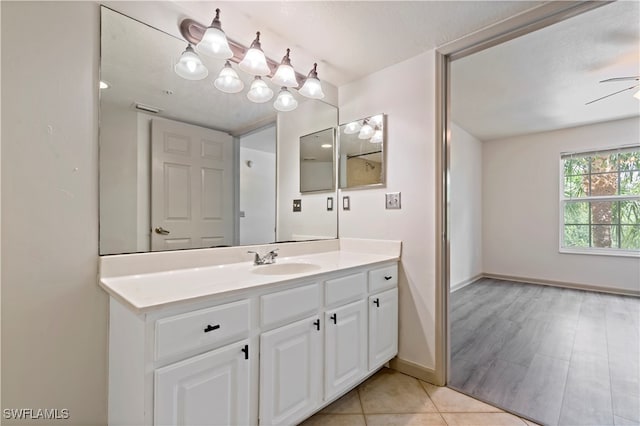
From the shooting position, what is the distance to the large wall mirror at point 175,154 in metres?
1.36

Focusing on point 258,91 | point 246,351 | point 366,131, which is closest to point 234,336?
point 246,351

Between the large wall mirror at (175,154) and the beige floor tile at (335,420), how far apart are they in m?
1.08

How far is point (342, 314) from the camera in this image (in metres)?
1.60

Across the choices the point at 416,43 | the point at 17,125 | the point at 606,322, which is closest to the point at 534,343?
the point at 606,322

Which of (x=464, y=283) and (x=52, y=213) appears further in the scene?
(x=464, y=283)

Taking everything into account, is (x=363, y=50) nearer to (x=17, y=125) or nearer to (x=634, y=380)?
(x=17, y=125)

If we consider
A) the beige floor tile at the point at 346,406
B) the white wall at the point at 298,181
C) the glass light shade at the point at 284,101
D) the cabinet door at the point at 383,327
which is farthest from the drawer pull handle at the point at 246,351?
the glass light shade at the point at 284,101

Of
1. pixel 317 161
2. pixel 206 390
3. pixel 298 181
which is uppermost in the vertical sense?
pixel 317 161

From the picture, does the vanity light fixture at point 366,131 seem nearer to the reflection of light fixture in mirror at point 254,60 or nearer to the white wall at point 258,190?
the white wall at point 258,190

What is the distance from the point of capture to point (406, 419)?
5.11 ft

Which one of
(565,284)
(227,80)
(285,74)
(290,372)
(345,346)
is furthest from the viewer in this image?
(565,284)

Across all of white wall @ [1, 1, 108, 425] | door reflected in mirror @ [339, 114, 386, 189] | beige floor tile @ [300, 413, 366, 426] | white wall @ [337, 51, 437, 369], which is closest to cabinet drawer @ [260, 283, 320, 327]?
beige floor tile @ [300, 413, 366, 426]

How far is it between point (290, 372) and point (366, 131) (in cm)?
177

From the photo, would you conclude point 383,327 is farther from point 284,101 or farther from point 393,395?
point 284,101
